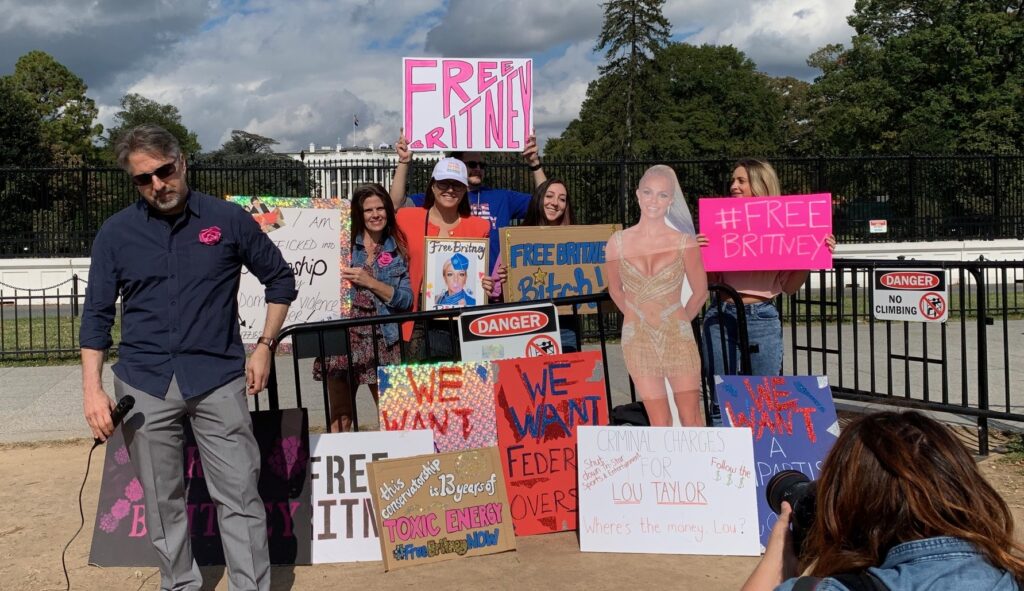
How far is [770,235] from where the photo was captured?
547cm

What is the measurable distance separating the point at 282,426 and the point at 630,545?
6.25ft

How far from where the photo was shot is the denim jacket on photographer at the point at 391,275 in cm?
550

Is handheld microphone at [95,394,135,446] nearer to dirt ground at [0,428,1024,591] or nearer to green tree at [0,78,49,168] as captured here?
dirt ground at [0,428,1024,591]

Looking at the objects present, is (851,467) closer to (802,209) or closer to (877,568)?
(877,568)

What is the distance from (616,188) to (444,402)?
14959 mm

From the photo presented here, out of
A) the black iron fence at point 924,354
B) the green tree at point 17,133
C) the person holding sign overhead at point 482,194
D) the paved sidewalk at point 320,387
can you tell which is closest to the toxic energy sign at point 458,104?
the person holding sign overhead at point 482,194

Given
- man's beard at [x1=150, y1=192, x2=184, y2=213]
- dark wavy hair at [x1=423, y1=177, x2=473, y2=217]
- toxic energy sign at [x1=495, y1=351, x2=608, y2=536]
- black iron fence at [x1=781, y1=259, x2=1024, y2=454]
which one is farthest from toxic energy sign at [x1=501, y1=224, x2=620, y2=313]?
man's beard at [x1=150, y1=192, x2=184, y2=213]

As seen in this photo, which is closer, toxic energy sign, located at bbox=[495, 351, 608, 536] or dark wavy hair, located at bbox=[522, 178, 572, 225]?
toxic energy sign, located at bbox=[495, 351, 608, 536]

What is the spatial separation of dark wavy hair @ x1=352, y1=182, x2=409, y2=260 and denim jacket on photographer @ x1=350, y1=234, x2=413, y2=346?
31 mm

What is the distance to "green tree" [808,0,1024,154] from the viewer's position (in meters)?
38.4

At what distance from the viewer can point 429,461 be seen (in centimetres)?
473

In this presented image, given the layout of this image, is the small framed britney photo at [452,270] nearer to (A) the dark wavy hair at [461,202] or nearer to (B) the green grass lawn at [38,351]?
(A) the dark wavy hair at [461,202]

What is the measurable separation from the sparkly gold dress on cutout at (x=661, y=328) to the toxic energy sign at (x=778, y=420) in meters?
0.28

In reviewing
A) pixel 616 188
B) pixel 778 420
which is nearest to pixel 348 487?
pixel 778 420
